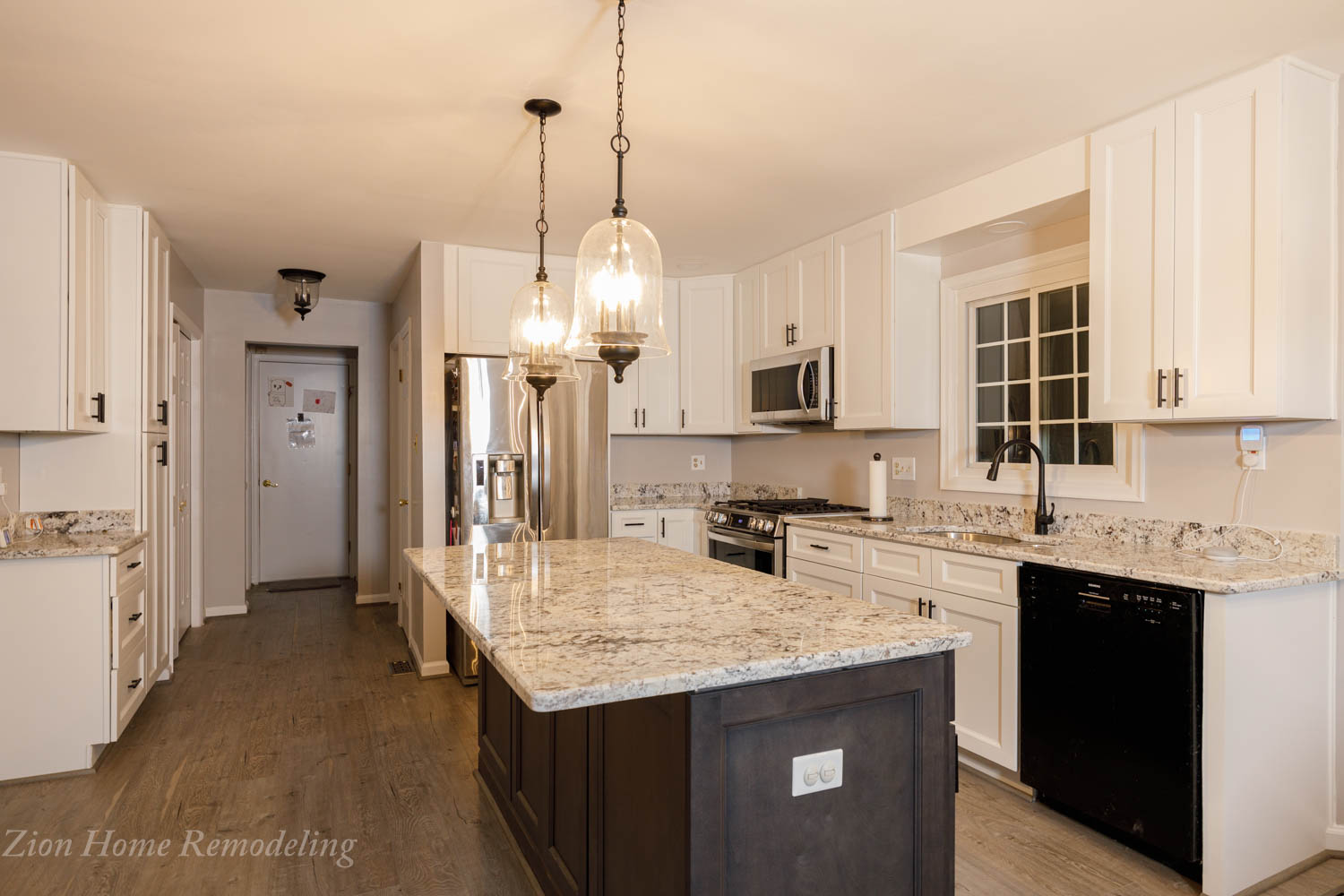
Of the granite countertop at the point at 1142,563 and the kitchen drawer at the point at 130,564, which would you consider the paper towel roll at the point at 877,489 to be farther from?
the kitchen drawer at the point at 130,564

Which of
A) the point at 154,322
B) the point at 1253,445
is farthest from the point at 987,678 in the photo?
the point at 154,322

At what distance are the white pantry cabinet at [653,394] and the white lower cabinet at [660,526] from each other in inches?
21.8

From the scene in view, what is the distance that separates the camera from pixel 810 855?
1334 millimetres

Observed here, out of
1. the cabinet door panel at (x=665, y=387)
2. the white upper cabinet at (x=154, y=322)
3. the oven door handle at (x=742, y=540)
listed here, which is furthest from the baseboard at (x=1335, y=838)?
the white upper cabinet at (x=154, y=322)

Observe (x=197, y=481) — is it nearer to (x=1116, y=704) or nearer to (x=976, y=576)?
(x=976, y=576)

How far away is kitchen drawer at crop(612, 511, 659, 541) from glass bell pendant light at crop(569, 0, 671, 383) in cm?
283

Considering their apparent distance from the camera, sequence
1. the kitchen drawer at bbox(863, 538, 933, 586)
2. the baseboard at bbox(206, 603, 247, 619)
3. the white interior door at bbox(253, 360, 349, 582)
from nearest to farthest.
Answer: the kitchen drawer at bbox(863, 538, 933, 586) < the baseboard at bbox(206, 603, 247, 619) < the white interior door at bbox(253, 360, 349, 582)

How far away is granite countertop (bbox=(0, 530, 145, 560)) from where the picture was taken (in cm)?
277

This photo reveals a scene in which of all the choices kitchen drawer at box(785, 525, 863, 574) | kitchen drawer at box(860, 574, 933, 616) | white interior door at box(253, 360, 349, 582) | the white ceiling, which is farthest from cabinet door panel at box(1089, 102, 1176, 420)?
white interior door at box(253, 360, 349, 582)

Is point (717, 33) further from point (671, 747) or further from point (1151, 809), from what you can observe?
point (1151, 809)

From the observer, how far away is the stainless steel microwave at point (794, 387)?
3.97 meters

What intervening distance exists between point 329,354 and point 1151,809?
6.52 metres

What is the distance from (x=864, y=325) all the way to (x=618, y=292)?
223 cm

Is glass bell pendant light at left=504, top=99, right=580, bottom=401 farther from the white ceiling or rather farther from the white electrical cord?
the white electrical cord
